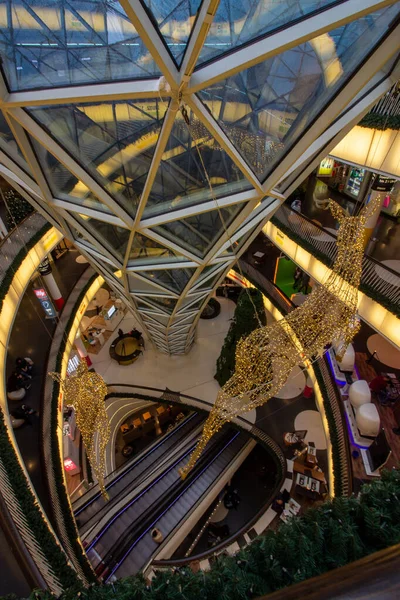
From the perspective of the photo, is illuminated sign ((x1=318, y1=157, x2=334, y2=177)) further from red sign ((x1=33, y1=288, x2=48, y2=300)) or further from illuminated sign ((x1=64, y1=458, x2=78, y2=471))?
illuminated sign ((x1=64, y1=458, x2=78, y2=471))

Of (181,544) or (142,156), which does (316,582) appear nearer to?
(142,156)

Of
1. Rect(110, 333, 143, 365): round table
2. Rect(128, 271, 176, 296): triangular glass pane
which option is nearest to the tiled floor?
Rect(110, 333, 143, 365): round table

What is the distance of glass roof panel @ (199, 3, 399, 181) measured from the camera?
5.00 m

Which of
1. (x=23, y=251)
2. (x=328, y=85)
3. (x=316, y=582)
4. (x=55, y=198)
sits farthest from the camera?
(x=23, y=251)

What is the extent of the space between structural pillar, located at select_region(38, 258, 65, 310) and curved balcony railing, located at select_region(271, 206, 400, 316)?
1295 cm

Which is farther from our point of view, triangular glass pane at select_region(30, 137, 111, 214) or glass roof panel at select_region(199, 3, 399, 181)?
triangular glass pane at select_region(30, 137, 111, 214)

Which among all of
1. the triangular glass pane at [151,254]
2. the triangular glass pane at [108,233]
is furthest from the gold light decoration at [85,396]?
the triangular glass pane at [108,233]

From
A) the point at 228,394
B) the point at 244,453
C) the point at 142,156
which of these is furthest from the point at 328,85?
the point at 244,453

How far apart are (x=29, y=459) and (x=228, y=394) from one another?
8092 millimetres

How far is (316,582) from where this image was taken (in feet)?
5.82

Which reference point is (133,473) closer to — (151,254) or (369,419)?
(369,419)

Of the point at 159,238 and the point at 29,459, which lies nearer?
the point at 159,238

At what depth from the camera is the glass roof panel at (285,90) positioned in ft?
16.4

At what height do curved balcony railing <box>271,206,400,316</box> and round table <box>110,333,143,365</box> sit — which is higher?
round table <box>110,333,143,365</box>
